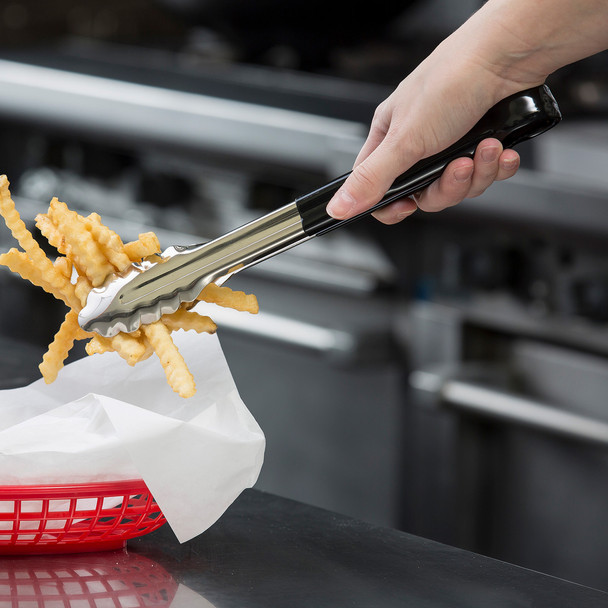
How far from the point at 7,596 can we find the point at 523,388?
1114mm

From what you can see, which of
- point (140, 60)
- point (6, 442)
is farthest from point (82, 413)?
point (140, 60)

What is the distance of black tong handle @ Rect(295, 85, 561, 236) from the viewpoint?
822mm

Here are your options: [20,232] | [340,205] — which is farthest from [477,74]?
[20,232]

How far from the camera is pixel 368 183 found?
0.80m

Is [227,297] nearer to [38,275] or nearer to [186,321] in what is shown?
[186,321]

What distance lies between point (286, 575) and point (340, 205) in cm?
27

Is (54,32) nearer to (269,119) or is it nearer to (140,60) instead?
(140,60)

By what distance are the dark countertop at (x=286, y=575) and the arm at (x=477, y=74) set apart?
0.83ft

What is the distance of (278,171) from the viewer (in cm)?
191

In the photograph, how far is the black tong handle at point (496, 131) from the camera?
82 centimetres

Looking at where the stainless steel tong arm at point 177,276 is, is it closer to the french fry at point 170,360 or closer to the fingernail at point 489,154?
the french fry at point 170,360

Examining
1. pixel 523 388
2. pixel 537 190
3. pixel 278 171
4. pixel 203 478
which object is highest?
pixel 203 478

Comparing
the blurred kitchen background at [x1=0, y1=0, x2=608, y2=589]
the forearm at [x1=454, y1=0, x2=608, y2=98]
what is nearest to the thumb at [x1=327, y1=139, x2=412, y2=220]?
the forearm at [x1=454, y1=0, x2=608, y2=98]

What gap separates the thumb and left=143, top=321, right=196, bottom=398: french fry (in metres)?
0.16
